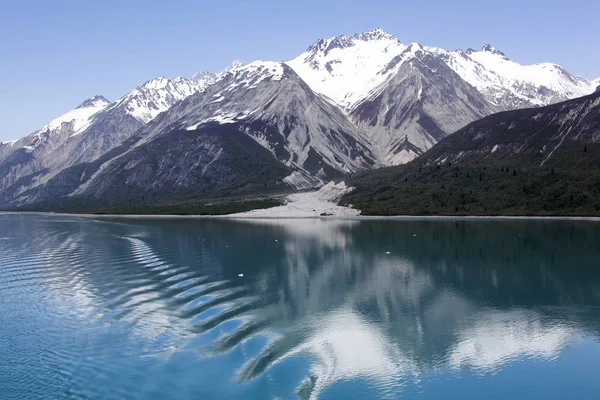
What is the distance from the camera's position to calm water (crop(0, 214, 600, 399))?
37.7 metres

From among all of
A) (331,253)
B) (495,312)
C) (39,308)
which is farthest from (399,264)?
(39,308)

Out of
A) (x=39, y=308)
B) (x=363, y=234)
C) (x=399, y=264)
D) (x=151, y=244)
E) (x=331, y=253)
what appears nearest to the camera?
(x=39, y=308)

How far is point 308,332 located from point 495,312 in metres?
22.7

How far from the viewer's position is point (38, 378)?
38.7 metres

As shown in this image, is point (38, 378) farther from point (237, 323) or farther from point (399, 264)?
point (399, 264)

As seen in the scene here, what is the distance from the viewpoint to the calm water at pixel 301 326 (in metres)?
37.7

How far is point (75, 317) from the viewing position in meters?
55.4

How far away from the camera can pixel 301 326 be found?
→ 51.5 metres

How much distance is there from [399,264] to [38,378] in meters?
65.1

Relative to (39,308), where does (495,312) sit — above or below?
below

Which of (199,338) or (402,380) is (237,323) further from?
(402,380)

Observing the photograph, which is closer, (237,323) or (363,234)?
(237,323)

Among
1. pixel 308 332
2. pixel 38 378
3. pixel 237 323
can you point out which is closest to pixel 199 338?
pixel 237 323

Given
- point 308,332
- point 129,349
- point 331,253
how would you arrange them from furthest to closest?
point 331,253, point 308,332, point 129,349
